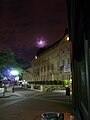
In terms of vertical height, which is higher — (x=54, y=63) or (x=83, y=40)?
(x=54, y=63)

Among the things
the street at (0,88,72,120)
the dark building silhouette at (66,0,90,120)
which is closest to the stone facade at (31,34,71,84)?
the street at (0,88,72,120)

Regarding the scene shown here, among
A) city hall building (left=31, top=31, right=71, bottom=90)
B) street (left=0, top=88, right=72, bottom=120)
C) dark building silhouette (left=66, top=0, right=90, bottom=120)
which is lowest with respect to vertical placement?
street (left=0, top=88, right=72, bottom=120)

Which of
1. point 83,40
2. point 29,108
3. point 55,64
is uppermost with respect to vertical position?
point 55,64

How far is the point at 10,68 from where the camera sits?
2833cm

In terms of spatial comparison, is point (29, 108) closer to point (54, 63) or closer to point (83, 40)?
point (83, 40)

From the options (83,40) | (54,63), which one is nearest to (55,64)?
(54,63)

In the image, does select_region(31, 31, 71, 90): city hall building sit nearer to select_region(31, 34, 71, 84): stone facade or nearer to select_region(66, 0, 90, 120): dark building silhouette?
select_region(31, 34, 71, 84): stone facade

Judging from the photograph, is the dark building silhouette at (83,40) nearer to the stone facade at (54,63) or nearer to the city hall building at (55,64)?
the city hall building at (55,64)

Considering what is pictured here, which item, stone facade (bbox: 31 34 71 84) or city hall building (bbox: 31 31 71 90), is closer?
city hall building (bbox: 31 31 71 90)

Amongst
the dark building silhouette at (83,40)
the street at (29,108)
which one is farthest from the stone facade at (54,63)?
the dark building silhouette at (83,40)

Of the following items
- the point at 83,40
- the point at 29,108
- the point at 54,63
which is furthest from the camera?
the point at 54,63

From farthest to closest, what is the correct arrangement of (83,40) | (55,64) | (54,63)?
(54,63)
(55,64)
(83,40)

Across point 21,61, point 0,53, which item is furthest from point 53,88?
point 0,53

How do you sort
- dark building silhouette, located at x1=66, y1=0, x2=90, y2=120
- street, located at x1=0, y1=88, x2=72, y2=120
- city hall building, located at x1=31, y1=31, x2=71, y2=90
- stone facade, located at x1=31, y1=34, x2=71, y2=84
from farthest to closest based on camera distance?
stone facade, located at x1=31, y1=34, x2=71, y2=84, city hall building, located at x1=31, y1=31, x2=71, y2=90, street, located at x1=0, y1=88, x2=72, y2=120, dark building silhouette, located at x1=66, y1=0, x2=90, y2=120
